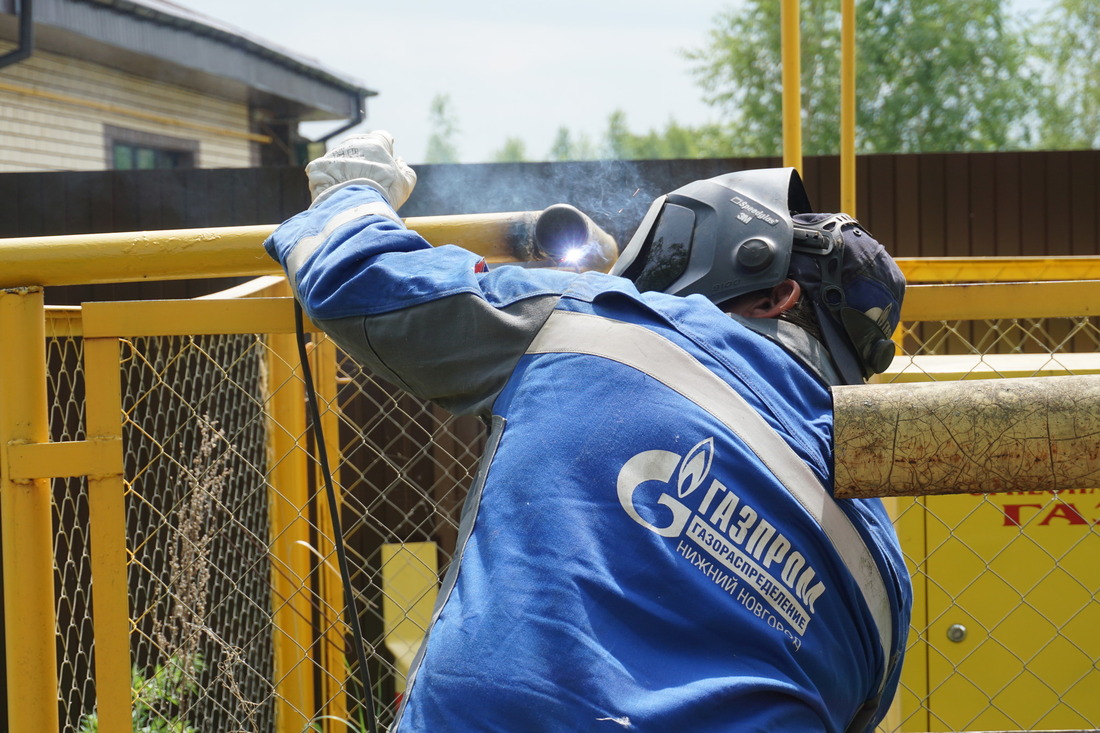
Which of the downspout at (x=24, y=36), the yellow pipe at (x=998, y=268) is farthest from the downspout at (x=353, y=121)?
the yellow pipe at (x=998, y=268)

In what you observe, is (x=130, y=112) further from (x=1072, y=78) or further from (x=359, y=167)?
(x=1072, y=78)

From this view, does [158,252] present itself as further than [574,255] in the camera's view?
No

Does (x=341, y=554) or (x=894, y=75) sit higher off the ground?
(x=894, y=75)

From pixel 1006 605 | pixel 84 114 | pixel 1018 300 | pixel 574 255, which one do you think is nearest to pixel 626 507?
pixel 574 255

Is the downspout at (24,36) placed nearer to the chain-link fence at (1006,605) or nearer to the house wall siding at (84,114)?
the house wall siding at (84,114)

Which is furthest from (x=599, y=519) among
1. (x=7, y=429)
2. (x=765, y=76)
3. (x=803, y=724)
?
(x=765, y=76)

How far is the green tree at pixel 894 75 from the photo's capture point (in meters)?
22.4

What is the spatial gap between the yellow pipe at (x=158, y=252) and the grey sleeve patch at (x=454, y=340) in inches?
18.0

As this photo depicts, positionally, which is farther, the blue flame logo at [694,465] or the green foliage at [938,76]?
the green foliage at [938,76]

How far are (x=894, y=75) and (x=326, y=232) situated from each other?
79.5 feet

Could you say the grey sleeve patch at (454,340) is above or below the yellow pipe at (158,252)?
below

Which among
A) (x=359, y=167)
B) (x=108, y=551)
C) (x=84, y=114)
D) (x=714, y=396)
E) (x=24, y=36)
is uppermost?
(x=24, y=36)

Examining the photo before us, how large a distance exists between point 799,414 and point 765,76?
76.3 ft

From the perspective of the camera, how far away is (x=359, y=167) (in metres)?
1.78
